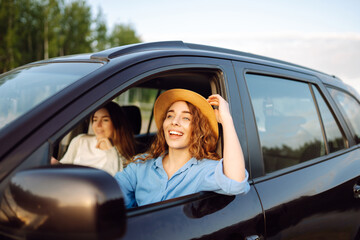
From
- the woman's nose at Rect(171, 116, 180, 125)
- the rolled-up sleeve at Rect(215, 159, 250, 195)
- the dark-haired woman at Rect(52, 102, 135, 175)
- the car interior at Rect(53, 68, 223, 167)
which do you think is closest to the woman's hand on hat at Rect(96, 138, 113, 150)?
the dark-haired woman at Rect(52, 102, 135, 175)

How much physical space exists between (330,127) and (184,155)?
1.16 metres

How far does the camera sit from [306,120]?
2299mm

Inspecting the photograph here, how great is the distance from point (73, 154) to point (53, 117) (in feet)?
6.32

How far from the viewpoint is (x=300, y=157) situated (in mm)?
2133

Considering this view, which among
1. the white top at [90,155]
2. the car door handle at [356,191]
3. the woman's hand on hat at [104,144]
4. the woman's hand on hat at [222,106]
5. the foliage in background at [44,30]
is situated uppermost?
the foliage in background at [44,30]

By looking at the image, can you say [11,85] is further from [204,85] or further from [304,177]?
[304,177]

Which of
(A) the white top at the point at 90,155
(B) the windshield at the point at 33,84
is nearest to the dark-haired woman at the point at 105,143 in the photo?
(A) the white top at the point at 90,155

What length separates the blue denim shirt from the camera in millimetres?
1424

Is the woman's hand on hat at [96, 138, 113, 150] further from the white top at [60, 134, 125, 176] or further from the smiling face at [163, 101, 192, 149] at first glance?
the smiling face at [163, 101, 192, 149]

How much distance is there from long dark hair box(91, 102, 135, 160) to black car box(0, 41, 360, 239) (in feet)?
2.65

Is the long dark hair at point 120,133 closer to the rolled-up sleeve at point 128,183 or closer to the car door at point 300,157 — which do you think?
the rolled-up sleeve at point 128,183

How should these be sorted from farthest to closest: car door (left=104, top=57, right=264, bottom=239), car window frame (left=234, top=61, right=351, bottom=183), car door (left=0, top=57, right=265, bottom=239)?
car window frame (left=234, top=61, right=351, bottom=183)
car door (left=104, top=57, right=264, bottom=239)
car door (left=0, top=57, right=265, bottom=239)

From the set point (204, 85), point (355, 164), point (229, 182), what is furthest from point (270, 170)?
point (204, 85)

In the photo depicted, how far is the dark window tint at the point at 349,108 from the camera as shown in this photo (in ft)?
7.96
